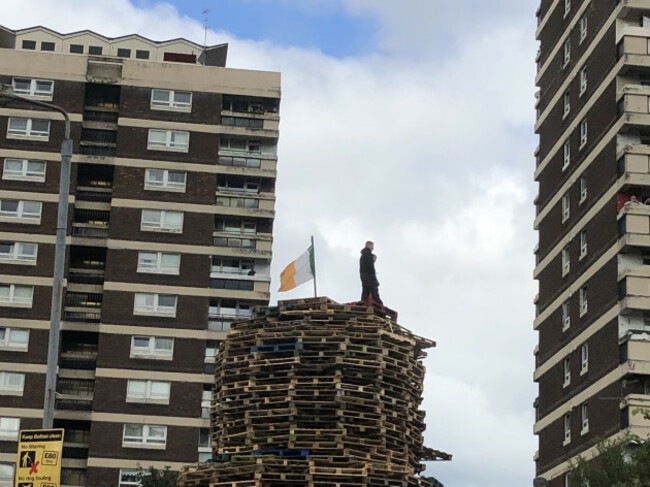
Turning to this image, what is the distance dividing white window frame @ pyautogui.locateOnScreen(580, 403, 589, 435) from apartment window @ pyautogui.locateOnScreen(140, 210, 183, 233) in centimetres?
2692

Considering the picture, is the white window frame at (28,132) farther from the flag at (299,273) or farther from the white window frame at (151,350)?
the flag at (299,273)

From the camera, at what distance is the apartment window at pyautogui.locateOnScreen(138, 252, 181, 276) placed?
266 ft

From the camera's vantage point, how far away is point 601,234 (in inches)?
2564

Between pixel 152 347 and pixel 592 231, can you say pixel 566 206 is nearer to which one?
pixel 592 231

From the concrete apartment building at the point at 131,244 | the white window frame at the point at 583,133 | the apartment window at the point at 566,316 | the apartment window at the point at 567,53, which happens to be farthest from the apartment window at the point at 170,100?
the apartment window at the point at 566,316

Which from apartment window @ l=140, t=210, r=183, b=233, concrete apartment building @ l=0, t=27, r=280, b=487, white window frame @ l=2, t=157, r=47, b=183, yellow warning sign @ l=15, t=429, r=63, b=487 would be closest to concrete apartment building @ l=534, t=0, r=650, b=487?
concrete apartment building @ l=0, t=27, r=280, b=487

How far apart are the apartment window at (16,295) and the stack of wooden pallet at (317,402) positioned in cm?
4513

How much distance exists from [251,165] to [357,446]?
50503mm

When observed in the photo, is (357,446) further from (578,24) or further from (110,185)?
(110,185)

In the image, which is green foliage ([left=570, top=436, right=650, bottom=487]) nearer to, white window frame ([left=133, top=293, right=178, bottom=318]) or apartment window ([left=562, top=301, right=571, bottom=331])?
apartment window ([left=562, top=301, right=571, bottom=331])

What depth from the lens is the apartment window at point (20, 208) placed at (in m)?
81.9

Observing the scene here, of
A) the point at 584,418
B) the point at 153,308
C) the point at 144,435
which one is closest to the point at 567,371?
the point at 584,418

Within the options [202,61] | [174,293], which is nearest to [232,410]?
[174,293]

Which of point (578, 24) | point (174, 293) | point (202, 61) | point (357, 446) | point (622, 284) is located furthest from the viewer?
point (202, 61)
